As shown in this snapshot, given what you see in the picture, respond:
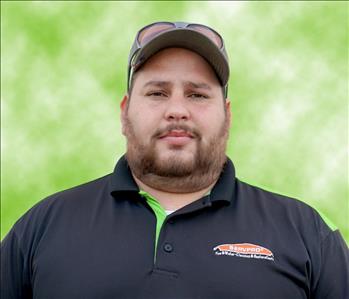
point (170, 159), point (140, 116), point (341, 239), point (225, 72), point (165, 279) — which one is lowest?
point (165, 279)

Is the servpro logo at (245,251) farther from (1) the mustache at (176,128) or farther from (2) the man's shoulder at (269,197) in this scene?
(1) the mustache at (176,128)

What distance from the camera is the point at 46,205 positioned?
1.77 m

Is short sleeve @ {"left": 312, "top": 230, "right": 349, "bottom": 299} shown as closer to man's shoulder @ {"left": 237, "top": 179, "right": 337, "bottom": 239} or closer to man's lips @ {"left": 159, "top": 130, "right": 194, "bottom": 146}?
man's shoulder @ {"left": 237, "top": 179, "right": 337, "bottom": 239}

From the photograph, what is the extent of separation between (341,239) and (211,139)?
1.65 ft

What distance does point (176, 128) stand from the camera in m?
1.66

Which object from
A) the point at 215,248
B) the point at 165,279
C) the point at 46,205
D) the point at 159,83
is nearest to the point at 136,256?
the point at 165,279

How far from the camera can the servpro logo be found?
157 centimetres

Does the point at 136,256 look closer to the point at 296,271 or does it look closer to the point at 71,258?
the point at 71,258

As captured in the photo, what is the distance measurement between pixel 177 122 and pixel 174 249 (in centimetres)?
37

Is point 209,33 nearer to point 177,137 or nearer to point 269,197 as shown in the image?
point 177,137

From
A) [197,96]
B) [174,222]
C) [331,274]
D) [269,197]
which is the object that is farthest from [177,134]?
[331,274]

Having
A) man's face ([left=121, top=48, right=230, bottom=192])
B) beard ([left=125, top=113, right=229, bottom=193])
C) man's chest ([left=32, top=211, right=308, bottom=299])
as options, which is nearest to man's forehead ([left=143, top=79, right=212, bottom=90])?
man's face ([left=121, top=48, right=230, bottom=192])

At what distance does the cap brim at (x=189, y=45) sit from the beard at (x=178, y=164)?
→ 0.65 ft

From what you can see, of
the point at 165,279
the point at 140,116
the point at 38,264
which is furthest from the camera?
the point at 140,116
